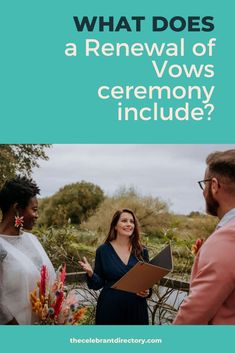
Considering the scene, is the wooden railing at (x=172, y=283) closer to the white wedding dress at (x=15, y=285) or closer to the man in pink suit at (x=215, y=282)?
the white wedding dress at (x=15, y=285)

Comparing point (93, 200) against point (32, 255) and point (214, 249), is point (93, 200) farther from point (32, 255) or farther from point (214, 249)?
point (214, 249)

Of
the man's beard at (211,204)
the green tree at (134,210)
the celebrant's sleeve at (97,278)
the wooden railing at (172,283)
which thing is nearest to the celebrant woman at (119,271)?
the celebrant's sleeve at (97,278)

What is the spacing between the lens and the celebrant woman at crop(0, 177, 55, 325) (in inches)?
103

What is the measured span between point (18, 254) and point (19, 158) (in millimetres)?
1207

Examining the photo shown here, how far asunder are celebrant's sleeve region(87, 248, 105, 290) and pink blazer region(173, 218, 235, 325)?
2.03 metres

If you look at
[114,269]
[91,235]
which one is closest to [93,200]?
[91,235]

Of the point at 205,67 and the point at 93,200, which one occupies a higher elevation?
the point at 205,67

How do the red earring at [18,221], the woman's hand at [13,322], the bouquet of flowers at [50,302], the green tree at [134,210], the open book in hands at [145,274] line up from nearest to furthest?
the bouquet of flowers at [50,302] → the woman's hand at [13,322] → the red earring at [18,221] → the open book in hands at [145,274] → the green tree at [134,210]

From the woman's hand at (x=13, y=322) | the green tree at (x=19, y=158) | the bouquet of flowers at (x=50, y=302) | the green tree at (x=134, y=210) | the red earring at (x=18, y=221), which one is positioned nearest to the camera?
the bouquet of flowers at (x=50, y=302)

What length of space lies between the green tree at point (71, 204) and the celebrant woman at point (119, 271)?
37 cm

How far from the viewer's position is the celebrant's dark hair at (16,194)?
2826mm

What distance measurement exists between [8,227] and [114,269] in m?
1.21

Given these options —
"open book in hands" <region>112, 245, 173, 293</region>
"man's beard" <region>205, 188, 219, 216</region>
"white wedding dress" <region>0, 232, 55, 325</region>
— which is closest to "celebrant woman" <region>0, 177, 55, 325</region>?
"white wedding dress" <region>0, 232, 55, 325</region>

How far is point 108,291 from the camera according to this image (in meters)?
3.74
